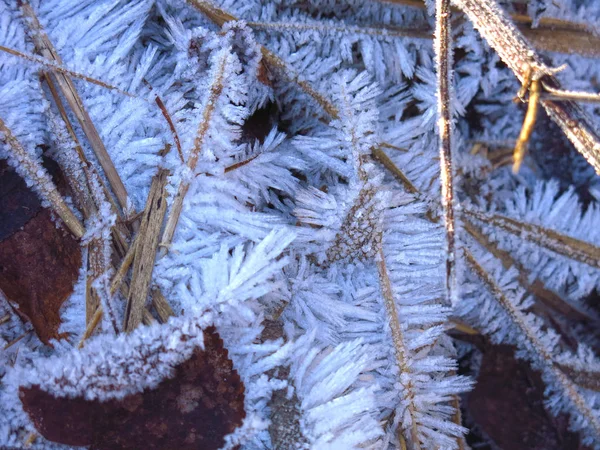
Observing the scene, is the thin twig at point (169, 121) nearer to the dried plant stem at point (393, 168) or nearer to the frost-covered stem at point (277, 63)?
the frost-covered stem at point (277, 63)

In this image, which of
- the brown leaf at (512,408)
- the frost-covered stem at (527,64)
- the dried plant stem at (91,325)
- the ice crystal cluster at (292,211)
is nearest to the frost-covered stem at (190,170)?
the ice crystal cluster at (292,211)

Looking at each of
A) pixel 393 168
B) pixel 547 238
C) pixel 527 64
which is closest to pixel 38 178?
pixel 393 168

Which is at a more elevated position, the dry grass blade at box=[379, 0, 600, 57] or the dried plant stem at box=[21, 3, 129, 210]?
the dried plant stem at box=[21, 3, 129, 210]

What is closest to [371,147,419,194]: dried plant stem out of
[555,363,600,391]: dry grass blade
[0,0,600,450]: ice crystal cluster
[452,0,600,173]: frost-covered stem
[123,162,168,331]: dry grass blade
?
[0,0,600,450]: ice crystal cluster

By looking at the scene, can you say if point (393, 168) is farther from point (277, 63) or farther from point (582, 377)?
point (582, 377)

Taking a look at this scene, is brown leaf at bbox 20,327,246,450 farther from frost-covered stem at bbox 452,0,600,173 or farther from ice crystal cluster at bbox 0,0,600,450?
frost-covered stem at bbox 452,0,600,173

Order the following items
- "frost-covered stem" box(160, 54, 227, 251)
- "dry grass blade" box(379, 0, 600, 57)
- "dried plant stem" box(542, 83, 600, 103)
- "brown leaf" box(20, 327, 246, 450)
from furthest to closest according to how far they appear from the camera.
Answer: "dry grass blade" box(379, 0, 600, 57)
"frost-covered stem" box(160, 54, 227, 251)
"brown leaf" box(20, 327, 246, 450)
"dried plant stem" box(542, 83, 600, 103)
